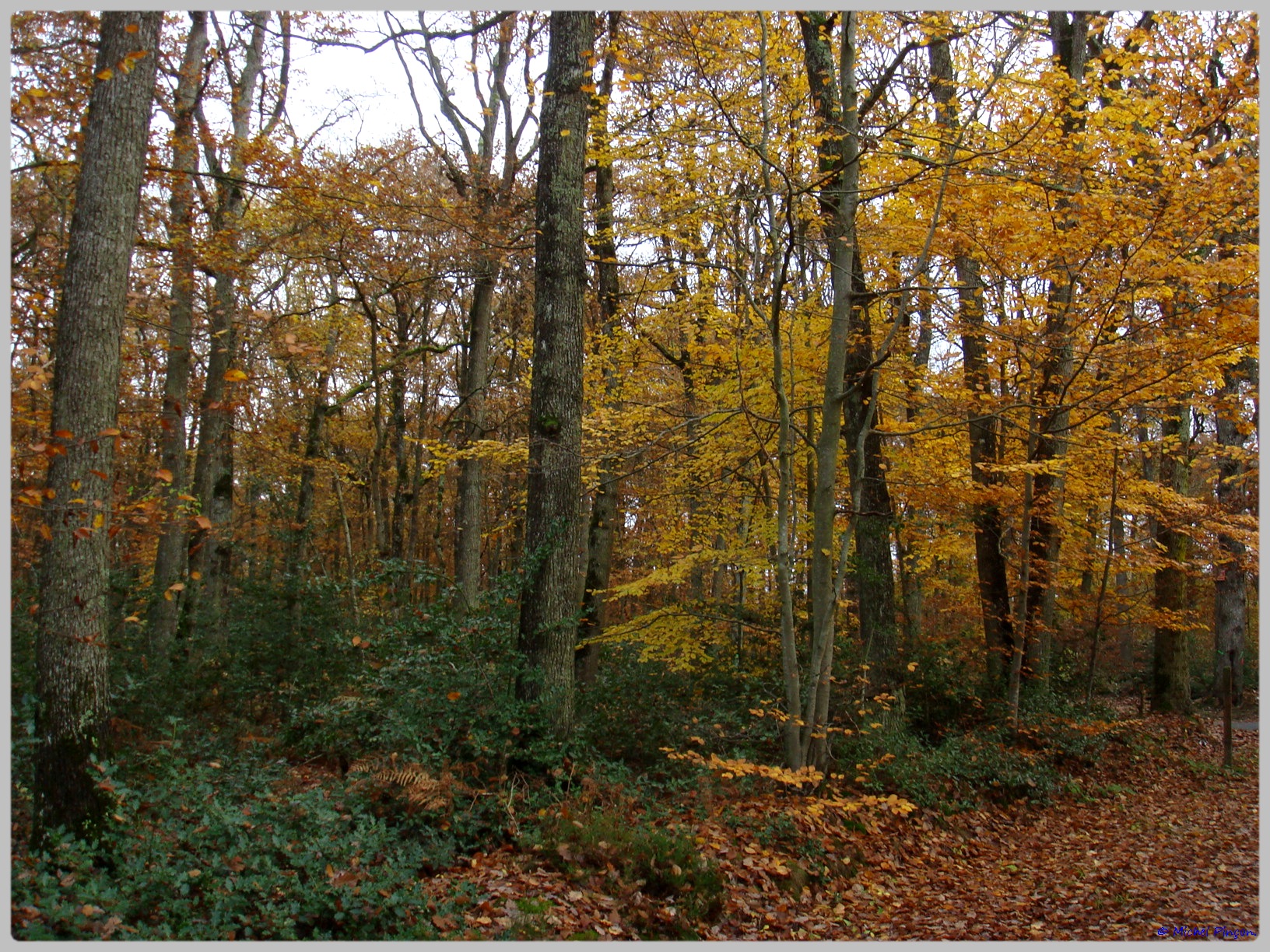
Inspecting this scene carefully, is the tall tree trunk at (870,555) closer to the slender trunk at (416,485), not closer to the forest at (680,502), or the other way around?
the forest at (680,502)

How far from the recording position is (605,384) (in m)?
12.3

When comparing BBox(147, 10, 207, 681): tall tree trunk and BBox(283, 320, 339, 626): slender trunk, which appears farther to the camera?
BBox(147, 10, 207, 681): tall tree trunk

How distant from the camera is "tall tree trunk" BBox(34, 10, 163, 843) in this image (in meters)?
4.93

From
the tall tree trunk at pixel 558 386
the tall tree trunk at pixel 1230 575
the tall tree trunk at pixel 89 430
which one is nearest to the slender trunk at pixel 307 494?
the tall tree trunk at pixel 89 430

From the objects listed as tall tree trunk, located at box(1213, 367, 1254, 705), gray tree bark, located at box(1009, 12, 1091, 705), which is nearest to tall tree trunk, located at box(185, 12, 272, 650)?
gray tree bark, located at box(1009, 12, 1091, 705)

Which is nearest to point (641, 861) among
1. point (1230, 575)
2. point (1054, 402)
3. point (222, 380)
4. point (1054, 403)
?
point (1054, 403)

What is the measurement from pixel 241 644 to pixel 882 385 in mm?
8201

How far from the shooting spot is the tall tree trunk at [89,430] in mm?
4926

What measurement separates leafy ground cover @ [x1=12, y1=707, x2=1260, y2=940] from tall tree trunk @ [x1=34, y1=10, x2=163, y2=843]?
1.27 feet

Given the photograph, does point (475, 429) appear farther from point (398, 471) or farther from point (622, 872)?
point (622, 872)

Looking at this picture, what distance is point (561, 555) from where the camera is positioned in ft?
22.5

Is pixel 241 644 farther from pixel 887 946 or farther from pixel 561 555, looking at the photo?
pixel 887 946

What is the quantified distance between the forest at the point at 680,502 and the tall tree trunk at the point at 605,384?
9cm

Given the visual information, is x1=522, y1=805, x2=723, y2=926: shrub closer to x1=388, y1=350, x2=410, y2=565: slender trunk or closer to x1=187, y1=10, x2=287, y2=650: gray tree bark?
x1=187, y1=10, x2=287, y2=650: gray tree bark
